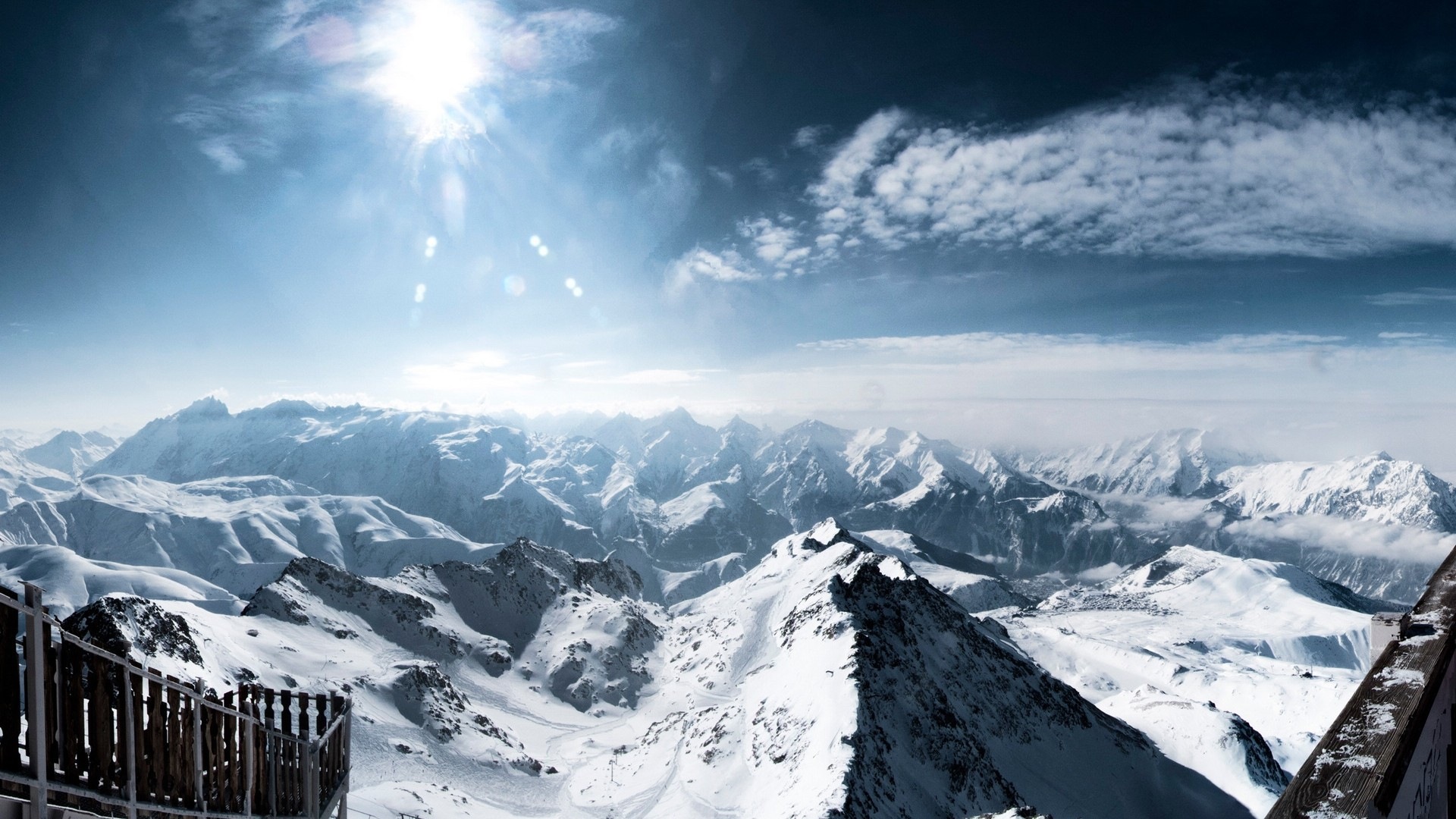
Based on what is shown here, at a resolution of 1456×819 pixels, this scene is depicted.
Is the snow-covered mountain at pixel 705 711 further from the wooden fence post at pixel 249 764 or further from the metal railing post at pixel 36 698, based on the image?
the metal railing post at pixel 36 698

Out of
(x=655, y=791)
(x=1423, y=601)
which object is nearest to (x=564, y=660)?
(x=655, y=791)

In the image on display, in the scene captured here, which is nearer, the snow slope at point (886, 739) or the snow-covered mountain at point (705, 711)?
the snow slope at point (886, 739)

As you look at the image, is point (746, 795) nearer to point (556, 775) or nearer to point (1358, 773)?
point (556, 775)

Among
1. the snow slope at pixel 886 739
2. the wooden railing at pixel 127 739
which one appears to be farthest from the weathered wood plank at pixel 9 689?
the snow slope at pixel 886 739

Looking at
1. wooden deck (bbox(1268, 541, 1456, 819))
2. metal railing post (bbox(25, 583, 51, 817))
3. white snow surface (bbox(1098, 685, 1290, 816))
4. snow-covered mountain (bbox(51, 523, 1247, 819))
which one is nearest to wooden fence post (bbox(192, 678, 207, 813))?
metal railing post (bbox(25, 583, 51, 817))

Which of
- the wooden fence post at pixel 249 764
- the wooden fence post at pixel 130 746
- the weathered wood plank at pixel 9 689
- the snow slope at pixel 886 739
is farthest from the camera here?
the snow slope at pixel 886 739
